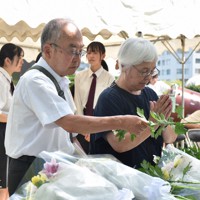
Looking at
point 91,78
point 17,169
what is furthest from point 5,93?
point 17,169

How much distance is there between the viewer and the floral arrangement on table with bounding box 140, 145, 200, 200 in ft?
4.45

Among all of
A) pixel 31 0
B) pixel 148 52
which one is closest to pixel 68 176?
pixel 148 52

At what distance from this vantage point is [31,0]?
388 cm

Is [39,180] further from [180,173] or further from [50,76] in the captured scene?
[50,76]

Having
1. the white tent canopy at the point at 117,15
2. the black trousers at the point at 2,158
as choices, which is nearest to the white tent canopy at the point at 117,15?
the white tent canopy at the point at 117,15

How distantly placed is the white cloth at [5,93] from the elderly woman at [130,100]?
1.87 meters

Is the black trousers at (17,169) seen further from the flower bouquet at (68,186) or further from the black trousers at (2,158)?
the black trousers at (2,158)

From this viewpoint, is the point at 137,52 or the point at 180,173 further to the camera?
the point at 137,52

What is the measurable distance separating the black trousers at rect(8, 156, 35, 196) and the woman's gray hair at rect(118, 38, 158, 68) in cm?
59

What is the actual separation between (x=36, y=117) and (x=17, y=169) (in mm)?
274

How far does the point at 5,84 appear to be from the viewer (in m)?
3.80

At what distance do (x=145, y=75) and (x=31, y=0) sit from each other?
2137 millimetres

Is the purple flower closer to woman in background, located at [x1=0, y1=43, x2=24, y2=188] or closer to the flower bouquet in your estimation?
the flower bouquet

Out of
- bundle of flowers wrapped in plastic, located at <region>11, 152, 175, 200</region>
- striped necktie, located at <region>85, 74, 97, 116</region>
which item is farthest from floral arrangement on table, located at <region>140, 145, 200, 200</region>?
striped necktie, located at <region>85, 74, 97, 116</region>
